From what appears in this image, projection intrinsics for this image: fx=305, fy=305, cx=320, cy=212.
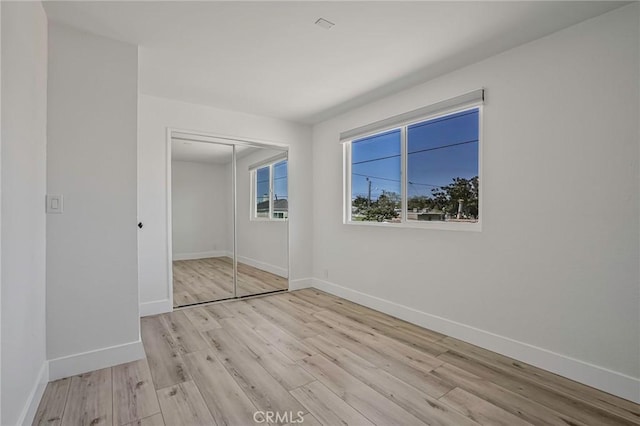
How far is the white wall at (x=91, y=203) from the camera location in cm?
214

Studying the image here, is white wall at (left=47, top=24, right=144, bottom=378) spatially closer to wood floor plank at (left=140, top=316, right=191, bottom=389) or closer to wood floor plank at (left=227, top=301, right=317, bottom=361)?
wood floor plank at (left=140, top=316, right=191, bottom=389)

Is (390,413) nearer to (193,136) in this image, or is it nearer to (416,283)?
(416,283)

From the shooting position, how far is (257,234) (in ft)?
14.3

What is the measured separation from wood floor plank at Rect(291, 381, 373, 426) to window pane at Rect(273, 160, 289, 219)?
2.73 metres

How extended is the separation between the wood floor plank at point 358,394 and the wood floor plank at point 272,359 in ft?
0.30

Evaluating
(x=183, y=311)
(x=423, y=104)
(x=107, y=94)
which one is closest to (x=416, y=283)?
(x=423, y=104)

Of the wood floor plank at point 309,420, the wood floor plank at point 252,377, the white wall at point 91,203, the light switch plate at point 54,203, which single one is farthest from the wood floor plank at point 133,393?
the light switch plate at point 54,203

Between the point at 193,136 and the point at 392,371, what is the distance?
331 cm

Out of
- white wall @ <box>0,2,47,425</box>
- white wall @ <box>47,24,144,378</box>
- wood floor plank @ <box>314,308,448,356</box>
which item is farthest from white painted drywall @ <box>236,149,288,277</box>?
white wall @ <box>0,2,47,425</box>

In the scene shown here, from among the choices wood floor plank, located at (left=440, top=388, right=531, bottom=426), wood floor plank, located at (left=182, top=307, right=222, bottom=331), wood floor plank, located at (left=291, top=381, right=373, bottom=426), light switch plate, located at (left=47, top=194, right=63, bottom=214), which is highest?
light switch plate, located at (left=47, top=194, right=63, bottom=214)

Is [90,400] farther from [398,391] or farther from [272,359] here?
[398,391]

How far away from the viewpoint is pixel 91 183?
2.24 m

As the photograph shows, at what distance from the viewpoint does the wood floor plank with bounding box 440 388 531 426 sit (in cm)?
170

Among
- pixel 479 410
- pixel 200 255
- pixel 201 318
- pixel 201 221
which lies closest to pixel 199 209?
pixel 201 221
